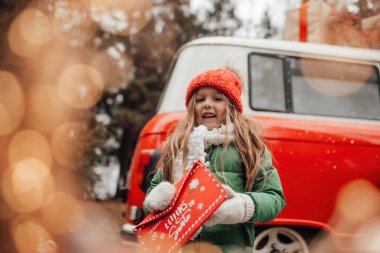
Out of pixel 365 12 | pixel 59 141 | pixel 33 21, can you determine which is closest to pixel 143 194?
pixel 33 21

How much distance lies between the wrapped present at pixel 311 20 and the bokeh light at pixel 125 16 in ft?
22.2

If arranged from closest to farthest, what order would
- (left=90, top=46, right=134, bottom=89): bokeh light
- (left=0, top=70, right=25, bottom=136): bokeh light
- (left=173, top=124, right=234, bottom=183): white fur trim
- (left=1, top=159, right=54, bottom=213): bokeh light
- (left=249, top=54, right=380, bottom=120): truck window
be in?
(left=173, top=124, right=234, bottom=183): white fur trim < (left=249, top=54, right=380, bottom=120): truck window < (left=0, top=70, right=25, bottom=136): bokeh light < (left=1, top=159, right=54, bottom=213): bokeh light < (left=90, top=46, right=134, bottom=89): bokeh light

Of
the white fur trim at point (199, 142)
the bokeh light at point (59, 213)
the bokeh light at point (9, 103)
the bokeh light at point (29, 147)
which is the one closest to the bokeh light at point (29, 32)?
the bokeh light at point (9, 103)

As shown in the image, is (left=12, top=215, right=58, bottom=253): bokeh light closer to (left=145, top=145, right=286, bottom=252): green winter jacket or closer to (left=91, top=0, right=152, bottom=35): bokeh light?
(left=145, top=145, right=286, bottom=252): green winter jacket

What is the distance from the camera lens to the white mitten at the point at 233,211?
5.60ft

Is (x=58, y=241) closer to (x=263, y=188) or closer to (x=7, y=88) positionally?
(x=7, y=88)

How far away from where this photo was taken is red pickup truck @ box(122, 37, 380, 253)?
364 centimetres

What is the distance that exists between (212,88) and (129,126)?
46.9ft

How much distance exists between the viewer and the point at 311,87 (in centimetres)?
402

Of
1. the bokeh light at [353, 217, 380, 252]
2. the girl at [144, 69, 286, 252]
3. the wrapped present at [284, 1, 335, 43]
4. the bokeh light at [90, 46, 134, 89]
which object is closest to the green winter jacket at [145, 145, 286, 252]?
the girl at [144, 69, 286, 252]

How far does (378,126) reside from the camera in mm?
3926

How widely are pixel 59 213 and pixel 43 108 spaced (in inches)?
85.5

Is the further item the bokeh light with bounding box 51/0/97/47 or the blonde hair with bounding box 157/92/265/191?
the bokeh light with bounding box 51/0/97/47

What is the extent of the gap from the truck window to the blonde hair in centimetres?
173
